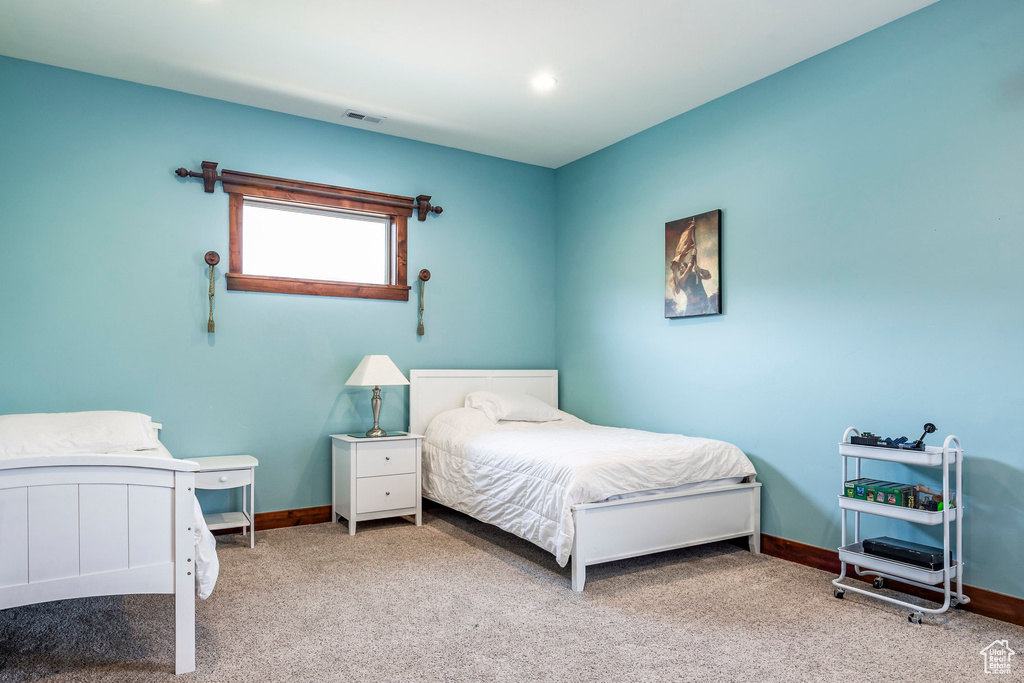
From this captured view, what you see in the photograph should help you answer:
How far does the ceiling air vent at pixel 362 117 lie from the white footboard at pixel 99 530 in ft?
8.94

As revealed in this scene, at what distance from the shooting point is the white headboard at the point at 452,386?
4406 millimetres

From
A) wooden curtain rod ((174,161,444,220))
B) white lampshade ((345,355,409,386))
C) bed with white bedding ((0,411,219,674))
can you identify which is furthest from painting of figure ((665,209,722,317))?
bed with white bedding ((0,411,219,674))

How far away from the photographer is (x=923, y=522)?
2.48 meters

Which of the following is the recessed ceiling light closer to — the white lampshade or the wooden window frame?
the wooden window frame

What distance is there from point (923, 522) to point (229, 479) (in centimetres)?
333

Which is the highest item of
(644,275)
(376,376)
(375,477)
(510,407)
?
(644,275)

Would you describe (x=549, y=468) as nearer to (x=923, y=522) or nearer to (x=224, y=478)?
(x=923, y=522)

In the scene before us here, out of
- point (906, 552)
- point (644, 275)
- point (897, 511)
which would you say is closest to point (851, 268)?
point (897, 511)

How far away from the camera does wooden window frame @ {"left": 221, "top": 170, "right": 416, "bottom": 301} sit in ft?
12.7

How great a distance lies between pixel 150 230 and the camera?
364 cm

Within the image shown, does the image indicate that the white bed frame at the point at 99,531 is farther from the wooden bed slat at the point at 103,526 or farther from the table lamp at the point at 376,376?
the table lamp at the point at 376,376

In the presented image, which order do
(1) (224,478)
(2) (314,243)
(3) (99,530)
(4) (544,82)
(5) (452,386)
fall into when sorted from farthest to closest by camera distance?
(5) (452,386) < (2) (314,243) < (4) (544,82) < (1) (224,478) < (3) (99,530)

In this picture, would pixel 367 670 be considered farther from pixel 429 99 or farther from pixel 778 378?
pixel 429 99

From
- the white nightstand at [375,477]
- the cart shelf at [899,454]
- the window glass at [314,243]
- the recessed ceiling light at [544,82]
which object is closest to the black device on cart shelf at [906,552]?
the cart shelf at [899,454]
